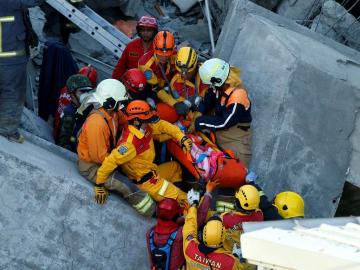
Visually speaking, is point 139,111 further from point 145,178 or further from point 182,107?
point 182,107

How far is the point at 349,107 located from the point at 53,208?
11.3 feet

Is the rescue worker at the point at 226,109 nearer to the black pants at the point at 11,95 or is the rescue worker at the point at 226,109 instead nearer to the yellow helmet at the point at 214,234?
the yellow helmet at the point at 214,234

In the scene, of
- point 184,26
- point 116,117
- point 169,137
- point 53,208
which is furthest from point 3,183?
point 184,26

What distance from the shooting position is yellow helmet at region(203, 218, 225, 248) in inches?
221

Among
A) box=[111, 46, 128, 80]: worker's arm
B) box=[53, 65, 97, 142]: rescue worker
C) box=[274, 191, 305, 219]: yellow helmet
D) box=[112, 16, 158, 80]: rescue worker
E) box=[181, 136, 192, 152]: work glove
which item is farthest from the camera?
box=[111, 46, 128, 80]: worker's arm

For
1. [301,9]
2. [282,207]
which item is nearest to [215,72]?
[282,207]

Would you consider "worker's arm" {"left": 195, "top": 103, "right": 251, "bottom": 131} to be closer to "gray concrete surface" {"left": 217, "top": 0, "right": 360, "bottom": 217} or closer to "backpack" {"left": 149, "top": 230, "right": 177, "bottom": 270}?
"gray concrete surface" {"left": 217, "top": 0, "right": 360, "bottom": 217}

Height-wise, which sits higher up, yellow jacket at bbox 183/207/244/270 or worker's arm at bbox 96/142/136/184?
worker's arm at bbox 96/142/136/184

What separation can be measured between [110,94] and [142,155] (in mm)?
683

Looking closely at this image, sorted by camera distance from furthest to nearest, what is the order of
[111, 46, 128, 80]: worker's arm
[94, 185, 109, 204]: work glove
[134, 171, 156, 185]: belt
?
[111, 46, 128, 80]: worker's arm, [134, 171, 156, 185]: belt, [94, 185, 109, 204]: work glove

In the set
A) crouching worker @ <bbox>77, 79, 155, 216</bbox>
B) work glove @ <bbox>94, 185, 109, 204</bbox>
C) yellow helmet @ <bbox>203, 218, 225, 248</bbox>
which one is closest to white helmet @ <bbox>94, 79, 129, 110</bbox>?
crouching worker @ <bbox>77, 79, 155, 216</bbox>

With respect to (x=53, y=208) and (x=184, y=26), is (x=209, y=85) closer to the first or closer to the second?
(x=53, y=208)

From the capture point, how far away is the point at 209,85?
24.1ft

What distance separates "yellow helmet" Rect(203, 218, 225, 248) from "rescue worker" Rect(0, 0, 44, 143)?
2.30m
